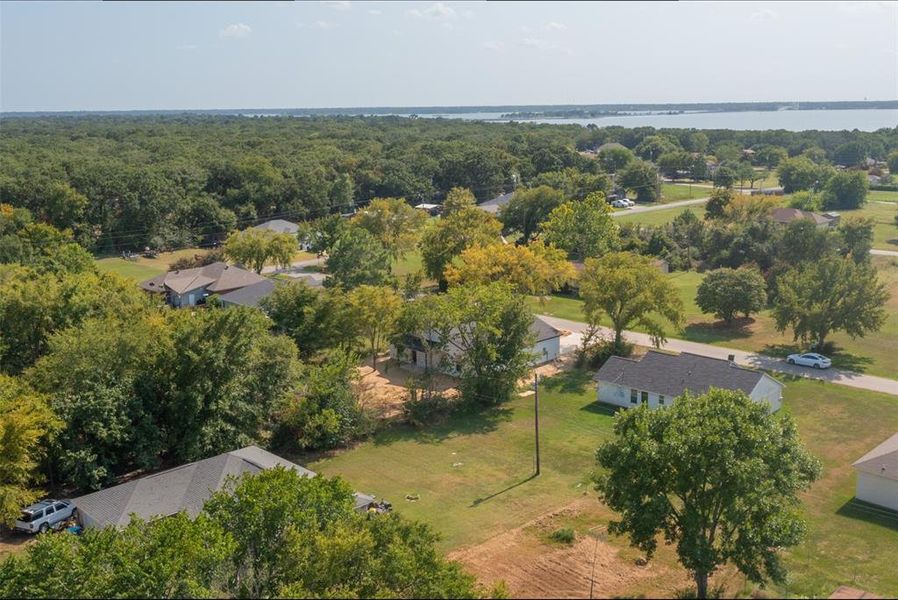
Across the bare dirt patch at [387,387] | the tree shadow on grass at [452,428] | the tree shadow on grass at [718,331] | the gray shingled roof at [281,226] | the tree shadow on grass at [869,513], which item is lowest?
the tree shadow on grass at [452,428]

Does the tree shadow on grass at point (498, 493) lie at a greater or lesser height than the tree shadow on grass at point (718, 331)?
lesser

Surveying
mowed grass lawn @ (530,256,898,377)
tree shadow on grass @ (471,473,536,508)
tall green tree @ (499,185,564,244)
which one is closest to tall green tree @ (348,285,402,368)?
tree shadow on grass @ (471,473,536,508)

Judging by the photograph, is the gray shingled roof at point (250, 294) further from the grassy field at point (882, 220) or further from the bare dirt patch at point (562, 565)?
the grassy field at point (882, 220)

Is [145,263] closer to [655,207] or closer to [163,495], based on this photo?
[163,495]

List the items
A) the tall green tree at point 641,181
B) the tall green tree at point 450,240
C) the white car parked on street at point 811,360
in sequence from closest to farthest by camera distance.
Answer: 1. the white car parked on street at point 811,360
2. the tall green tree at point 450,240
3. the tall green tree at point 641,181

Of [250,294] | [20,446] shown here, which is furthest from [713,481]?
[250,294]

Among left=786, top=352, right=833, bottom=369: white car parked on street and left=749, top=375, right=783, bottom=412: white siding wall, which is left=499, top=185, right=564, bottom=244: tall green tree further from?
left=749, top=375, right=783, bottom=412: white siding wall

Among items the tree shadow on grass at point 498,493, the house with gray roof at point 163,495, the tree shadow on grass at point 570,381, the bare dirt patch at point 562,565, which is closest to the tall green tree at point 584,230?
the tree shadow on grass at point 570,381
